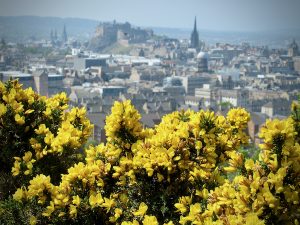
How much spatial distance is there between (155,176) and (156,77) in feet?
351

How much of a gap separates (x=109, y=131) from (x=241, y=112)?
178cm

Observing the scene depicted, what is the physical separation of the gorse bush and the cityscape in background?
960 inches

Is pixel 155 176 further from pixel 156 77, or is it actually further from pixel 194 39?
pixel 194 39

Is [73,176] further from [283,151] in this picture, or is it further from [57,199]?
[283,151]

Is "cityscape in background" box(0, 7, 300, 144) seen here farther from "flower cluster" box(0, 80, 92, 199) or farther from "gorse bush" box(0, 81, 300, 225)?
"gorse bush" box(0, 81, 300, 225)

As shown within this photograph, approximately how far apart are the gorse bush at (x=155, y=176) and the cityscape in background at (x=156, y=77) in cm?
2439

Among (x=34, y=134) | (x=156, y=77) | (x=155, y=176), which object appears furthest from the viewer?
(x=156, y=77)

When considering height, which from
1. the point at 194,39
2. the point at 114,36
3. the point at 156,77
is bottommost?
the point at 156,77

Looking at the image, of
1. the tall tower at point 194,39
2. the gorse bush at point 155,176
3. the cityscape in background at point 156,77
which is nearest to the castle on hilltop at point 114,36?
the cityscape in background at point 156,77

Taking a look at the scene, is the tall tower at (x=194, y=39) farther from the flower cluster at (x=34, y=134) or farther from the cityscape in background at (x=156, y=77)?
the flower cluster at (x=34, y=134)

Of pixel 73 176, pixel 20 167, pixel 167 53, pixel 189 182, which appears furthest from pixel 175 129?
pixel 167 53

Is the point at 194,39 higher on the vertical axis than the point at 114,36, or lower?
lower

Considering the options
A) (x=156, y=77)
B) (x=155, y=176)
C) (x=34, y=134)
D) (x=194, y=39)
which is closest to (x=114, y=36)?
(x=194, y=39)

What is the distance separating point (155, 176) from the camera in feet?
15.9
